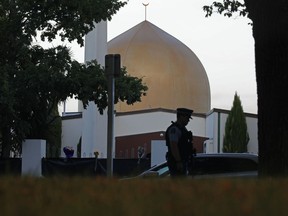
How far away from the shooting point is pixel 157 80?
5659 centimetres

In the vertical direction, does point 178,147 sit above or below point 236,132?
below

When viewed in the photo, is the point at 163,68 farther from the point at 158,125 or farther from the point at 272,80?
the point at 272,80

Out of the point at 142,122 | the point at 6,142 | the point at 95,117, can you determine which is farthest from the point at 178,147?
the point at 142,122

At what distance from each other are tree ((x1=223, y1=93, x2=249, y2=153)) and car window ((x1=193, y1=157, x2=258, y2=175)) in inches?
928

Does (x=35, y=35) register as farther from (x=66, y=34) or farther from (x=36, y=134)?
(x=36, y=134)

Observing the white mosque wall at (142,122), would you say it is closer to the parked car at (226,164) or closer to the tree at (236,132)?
the tree at (236,132)

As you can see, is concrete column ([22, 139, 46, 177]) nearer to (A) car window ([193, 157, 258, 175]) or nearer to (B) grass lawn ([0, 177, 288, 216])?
(A) car window ([193, 157, 258, 175])

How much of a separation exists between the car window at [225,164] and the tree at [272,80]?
4.33 metres

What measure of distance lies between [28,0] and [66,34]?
5.16 feet

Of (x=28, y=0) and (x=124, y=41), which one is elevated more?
(x=124, y=41)

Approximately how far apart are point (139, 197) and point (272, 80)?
499 centimetres

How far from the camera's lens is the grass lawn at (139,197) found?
247 centimetres

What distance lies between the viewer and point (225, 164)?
12.2 m

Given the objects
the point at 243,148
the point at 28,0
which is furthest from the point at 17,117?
the point at 243,148
